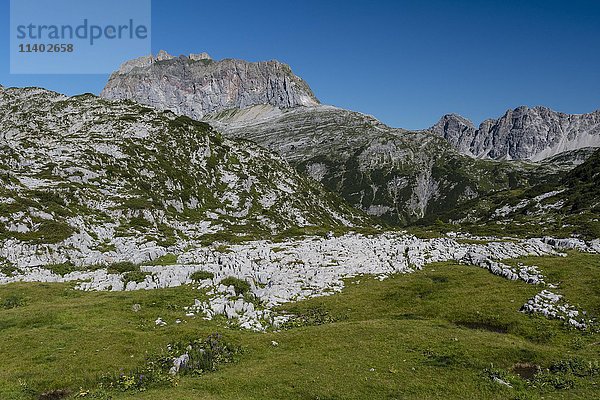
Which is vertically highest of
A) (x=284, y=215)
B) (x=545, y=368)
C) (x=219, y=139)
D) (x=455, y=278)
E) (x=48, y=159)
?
(x=219, y=139)

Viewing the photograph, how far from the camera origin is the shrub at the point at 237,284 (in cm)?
4672

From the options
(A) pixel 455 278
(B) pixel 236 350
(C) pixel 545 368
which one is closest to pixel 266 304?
(B) pixel 236 350

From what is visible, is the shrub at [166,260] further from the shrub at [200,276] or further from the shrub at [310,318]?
the shrub at [310,318]

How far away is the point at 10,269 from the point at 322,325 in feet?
165

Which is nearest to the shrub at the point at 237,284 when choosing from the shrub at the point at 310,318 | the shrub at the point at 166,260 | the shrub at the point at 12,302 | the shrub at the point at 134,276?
the shrub at the point at 310,318

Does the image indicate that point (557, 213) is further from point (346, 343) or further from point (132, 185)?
point (132, 185)

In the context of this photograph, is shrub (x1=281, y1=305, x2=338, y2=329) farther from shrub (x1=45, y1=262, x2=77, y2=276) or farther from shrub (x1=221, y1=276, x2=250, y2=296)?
shrub (x1=45, y1=262, x2=77, y2=276)

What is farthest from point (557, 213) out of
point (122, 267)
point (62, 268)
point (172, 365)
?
point (62, 268)

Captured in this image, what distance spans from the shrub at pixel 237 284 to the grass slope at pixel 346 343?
5.04 meters

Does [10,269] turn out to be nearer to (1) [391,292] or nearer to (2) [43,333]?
(2) [43,333]

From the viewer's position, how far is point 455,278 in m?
48.2

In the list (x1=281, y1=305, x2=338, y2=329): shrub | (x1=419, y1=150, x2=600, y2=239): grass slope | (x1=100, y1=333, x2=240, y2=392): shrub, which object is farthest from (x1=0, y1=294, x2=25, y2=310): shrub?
(x1=419, y1=150, x2=600, y2=239): grass slope

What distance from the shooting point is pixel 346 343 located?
31719 mm

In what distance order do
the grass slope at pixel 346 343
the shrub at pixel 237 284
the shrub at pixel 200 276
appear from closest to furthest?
the grass slope at pixel 346 343 < the shrub at pixel 237 284 < the shrub at pixel 200 276
